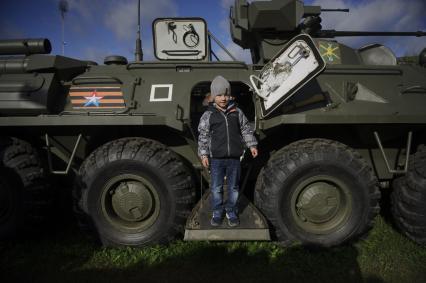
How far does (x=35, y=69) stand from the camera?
4.11 metres

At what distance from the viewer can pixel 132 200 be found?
3.76 meters

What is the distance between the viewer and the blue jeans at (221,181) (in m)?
3.59

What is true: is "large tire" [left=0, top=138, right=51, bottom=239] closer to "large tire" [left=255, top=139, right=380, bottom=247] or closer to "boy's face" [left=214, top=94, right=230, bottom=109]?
"boy's face" [left=214, top=94, right=230, bottom=109]

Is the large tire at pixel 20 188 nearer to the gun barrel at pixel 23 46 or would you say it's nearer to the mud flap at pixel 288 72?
the gun barrel at pixel 23 46

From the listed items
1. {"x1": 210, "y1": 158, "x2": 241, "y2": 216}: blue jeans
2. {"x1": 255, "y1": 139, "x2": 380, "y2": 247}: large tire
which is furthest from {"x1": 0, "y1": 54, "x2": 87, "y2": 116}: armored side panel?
{"x1": 255, "y1": 139, "x2": 380, "y2": 247}: large tire

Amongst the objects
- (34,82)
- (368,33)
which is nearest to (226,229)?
(34,82)

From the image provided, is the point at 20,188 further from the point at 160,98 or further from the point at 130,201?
the point at 160,98

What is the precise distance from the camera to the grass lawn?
331cm

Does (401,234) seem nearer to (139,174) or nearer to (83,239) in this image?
(139,174)

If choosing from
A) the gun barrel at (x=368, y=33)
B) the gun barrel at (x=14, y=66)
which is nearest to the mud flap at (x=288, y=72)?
the gun barrel at (x=368, y=33)

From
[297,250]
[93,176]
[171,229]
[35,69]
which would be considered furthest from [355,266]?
[35,69]

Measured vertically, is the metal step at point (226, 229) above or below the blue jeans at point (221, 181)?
below

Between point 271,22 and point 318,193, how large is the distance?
2.37m

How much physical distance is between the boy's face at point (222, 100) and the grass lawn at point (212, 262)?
1575 millimetres
